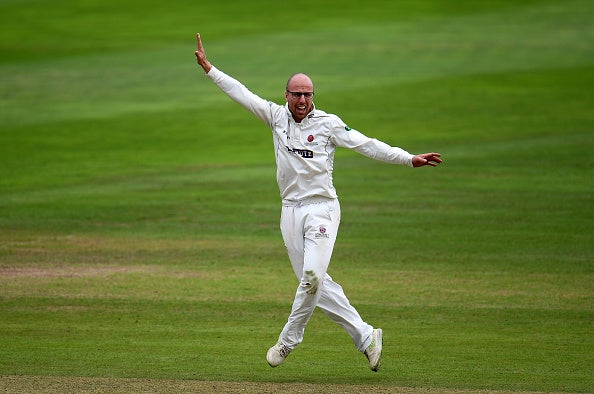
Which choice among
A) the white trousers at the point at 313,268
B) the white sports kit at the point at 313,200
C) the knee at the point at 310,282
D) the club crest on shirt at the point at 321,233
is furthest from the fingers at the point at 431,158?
the knee at the point at 310,282

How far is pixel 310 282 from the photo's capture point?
8750 mm

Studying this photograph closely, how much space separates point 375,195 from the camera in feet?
59.0

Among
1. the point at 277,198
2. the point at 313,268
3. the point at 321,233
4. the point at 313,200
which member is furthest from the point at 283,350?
the point at 277,198

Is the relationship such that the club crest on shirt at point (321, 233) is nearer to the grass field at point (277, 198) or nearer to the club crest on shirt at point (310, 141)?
the club crest on shirt at point (310, 141)

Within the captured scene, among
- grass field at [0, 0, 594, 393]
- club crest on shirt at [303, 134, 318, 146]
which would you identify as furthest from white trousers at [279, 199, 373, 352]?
club crest on shirt at [303, 134, 318, 146]

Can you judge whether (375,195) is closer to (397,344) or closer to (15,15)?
(397,344)

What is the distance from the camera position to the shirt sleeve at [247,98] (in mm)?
9133

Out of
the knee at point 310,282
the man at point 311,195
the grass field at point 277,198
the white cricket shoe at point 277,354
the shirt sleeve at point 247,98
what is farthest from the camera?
the grass field at point 277,198

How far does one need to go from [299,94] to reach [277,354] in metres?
2.01

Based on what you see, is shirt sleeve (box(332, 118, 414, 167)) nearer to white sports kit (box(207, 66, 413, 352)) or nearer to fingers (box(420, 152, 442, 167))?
white sports kit (box(207, 66, 413, 352))

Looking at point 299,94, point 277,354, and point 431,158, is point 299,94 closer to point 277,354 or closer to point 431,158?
point 431,158

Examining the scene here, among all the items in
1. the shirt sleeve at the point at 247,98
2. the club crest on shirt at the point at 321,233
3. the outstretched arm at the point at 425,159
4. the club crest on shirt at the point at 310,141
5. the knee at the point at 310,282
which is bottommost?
the knee at the point at 310,282

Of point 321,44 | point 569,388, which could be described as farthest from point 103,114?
point 569,388

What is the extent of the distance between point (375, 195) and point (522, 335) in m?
7.84
